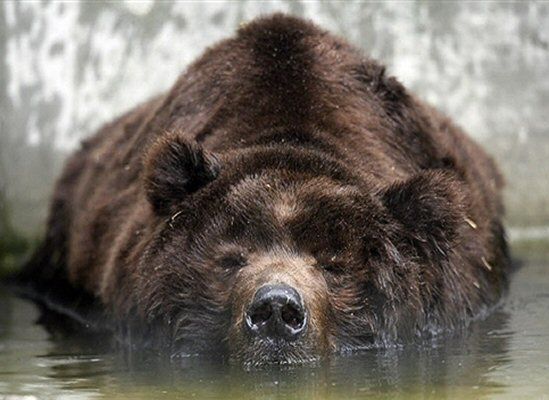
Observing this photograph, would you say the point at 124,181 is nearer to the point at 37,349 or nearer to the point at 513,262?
the point at 37,349

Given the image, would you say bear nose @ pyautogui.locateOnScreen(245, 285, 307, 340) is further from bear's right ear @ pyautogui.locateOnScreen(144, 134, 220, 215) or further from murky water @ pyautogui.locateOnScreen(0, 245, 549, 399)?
bear's right ear @ pyautogui.locateOnScreen(144, 134, 220, 215)

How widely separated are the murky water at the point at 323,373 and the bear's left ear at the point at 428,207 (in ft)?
1.85

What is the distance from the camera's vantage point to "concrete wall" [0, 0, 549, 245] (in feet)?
39.5

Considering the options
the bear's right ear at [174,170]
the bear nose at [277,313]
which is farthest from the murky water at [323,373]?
the bear's right ear at [174,170]

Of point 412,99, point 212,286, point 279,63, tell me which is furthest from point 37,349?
point 412,99

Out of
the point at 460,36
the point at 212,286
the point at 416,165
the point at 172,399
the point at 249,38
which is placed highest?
the point at 460,36

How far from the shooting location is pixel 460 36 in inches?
477

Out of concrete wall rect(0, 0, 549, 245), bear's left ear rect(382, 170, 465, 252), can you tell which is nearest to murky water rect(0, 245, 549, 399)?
bear's left ear rect(382, 170, 465, 252)

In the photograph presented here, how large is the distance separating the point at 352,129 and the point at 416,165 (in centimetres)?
65

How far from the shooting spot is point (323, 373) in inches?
282

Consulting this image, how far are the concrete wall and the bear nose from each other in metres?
4.93

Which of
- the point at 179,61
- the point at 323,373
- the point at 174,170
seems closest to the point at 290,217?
the point at 174,170

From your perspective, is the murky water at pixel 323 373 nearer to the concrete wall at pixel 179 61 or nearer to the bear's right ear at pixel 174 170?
the bear's right ear at pixel 174 170

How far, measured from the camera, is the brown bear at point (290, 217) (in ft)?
25.1
